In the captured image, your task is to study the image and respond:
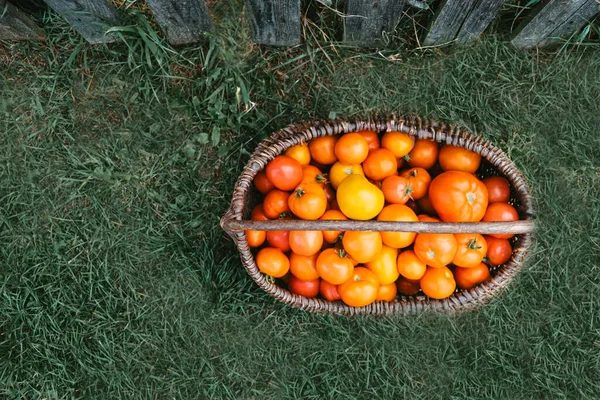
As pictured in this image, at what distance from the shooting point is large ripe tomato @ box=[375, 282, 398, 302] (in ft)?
Answer: 8.18

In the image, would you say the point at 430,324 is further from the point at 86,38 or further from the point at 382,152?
the point at 86,38

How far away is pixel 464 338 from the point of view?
9.48 ft

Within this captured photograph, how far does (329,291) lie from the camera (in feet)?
8.15

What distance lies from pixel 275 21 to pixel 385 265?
1.29 m

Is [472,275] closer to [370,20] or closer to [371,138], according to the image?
[371,138]

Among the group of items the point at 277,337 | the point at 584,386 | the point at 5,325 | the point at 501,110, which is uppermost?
the point at 501,110

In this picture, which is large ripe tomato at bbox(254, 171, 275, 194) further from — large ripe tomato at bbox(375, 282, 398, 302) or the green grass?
large ripe tomato at bbox(375, 282, 398, 302)

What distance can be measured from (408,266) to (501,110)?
109cm

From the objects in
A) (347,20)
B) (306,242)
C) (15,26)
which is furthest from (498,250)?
(15,26)

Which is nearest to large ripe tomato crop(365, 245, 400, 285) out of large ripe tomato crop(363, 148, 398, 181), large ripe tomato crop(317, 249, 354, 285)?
large ripe tomato crop(317, 249, 354, 285)

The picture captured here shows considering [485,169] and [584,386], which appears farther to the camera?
[584,386]

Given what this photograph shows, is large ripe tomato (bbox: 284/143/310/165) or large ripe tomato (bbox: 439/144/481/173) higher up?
large ripe tomato (bbox: 439/144/481/173)

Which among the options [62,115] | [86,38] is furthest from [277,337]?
[86,38]

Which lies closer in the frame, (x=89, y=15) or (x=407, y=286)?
(x=89, y=15)
